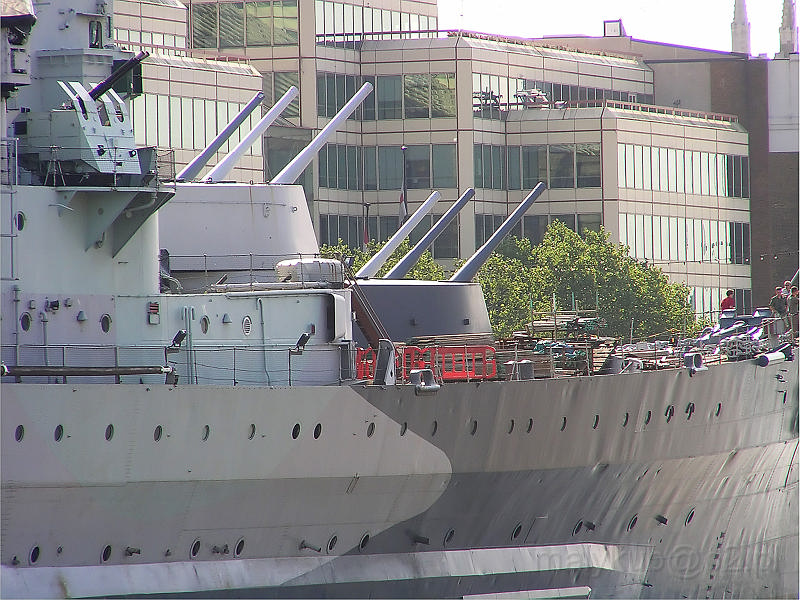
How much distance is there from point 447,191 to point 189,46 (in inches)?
529

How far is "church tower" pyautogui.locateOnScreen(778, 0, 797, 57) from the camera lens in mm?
89469

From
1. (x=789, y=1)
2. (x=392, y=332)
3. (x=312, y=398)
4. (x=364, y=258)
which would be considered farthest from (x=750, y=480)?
(x=789, y=1)

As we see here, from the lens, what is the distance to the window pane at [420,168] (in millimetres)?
78625

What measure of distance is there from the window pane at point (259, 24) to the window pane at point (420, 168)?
8.19m

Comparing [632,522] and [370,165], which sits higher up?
[370,165]

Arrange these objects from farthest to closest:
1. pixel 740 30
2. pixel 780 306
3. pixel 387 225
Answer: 1. pixel 740 30
2. pixel 387 225
3. pixel 780 306

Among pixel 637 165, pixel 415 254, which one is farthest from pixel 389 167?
pixel 415 254

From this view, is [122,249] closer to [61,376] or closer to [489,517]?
[61,376]

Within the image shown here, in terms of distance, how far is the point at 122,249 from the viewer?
2464 cm

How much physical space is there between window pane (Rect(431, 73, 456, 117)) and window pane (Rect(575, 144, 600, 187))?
19.5 ft

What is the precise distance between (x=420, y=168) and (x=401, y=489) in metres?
52.7

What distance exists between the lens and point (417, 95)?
259ft

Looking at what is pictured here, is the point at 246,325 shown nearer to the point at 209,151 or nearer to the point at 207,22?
the point at 209,151

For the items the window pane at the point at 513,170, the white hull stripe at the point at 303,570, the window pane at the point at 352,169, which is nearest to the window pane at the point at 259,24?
the window pane at the point at 352,169
